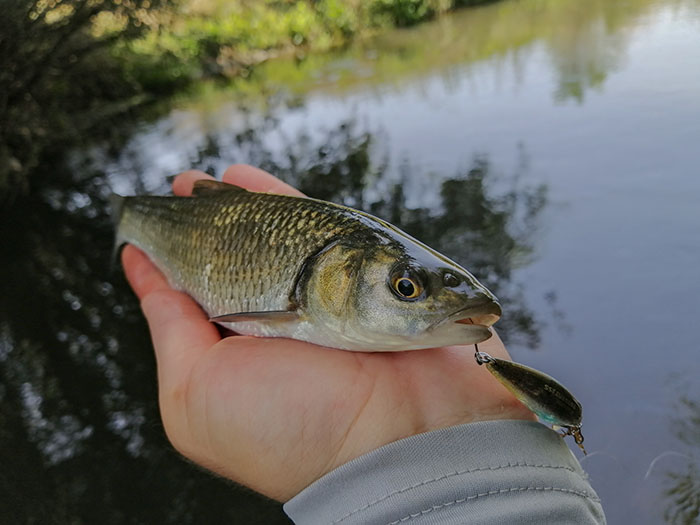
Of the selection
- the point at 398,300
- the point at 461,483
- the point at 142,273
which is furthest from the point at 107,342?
the point at 461,483

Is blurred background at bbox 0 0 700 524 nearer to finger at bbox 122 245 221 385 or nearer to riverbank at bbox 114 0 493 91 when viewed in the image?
finger at bbox 122 245 221 385

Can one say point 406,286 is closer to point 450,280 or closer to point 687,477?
point 450,280

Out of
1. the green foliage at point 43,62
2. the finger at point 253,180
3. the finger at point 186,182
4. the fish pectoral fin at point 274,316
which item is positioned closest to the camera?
the fish pectoral fin at point 274,316

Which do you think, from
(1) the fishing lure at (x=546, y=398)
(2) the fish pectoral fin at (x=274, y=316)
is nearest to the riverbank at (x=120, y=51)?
(2) the fish pectoral fin at (x=274, y=316)

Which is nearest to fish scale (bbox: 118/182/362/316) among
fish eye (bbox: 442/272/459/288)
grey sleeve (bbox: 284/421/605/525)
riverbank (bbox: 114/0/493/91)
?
fish eye (bbox: 442/272/459/288)

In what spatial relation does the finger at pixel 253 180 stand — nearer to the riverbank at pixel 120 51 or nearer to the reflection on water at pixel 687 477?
the reflection on water at pixel 687 477
